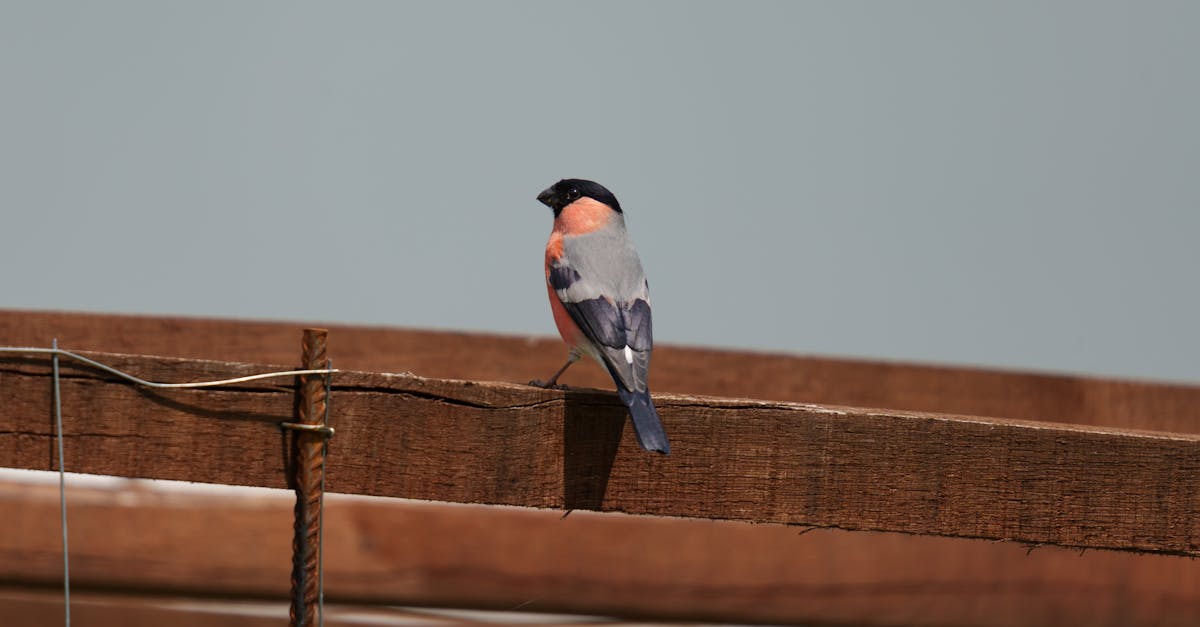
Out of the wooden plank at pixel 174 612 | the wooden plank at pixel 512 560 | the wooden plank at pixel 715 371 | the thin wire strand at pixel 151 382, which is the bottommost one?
the wooden plank at pixel 174 612

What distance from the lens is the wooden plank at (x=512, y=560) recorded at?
3486 mm

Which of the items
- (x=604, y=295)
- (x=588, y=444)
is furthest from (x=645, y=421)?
(x=604, y=295)

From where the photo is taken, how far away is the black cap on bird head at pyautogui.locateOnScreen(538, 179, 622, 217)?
3.14m

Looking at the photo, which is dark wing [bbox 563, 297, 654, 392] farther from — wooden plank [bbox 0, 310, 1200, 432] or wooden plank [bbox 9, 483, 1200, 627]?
wooden plank [bbox 0, 310, 1200, 432]

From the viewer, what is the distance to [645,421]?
2178 millimetres

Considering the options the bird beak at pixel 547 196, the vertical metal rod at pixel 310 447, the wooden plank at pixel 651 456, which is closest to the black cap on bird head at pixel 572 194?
the bird beak at pixel 547 196

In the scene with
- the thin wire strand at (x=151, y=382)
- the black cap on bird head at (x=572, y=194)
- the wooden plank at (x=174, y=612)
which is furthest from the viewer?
the wooden plank at (x=174, y=612)

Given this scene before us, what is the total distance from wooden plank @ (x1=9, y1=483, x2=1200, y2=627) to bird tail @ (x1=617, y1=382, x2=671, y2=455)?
4.44ft

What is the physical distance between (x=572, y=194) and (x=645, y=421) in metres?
1.12

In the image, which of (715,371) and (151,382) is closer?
(151,382)

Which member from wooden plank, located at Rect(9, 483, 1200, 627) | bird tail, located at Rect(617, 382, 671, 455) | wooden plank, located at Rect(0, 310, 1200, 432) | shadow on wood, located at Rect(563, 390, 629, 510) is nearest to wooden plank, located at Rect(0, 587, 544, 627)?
wooden plank, located at Rect(9, 483, 1200, 627)

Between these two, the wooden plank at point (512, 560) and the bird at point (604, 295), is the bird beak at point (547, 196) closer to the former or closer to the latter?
the bird at point (604, 295)

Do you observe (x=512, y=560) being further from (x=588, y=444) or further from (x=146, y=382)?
(x=146, y=382)

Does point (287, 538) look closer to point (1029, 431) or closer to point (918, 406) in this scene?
point (1029, 431)
